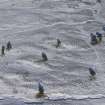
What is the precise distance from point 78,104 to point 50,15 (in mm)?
14568

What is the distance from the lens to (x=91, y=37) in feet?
83.4

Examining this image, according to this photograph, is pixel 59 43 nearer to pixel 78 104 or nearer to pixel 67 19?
pixel 67 19

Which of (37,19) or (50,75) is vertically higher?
(37,19)

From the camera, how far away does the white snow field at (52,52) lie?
61.8ft

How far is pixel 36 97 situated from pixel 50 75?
2.76 meters

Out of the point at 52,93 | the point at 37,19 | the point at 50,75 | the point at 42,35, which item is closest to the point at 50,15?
the point at 37,19

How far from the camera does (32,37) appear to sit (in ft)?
87.1

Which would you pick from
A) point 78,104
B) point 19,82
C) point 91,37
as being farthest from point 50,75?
point 91,37

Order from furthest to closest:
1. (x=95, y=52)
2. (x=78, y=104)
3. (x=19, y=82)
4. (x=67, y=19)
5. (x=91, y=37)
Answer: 1. (x=67, y=19)
2. (x=91, y=37)
3. (x=95, y=52)
4. (x=19, y=82)
5. (x=78, y=104)

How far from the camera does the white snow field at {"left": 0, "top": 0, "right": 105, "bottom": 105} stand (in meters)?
18.8

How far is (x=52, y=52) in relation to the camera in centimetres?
2378

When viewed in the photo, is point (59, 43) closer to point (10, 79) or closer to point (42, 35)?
point (42, 35)

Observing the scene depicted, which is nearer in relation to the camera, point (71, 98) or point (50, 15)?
point (71, 98)

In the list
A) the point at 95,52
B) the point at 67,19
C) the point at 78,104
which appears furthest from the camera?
the point at 67,19
